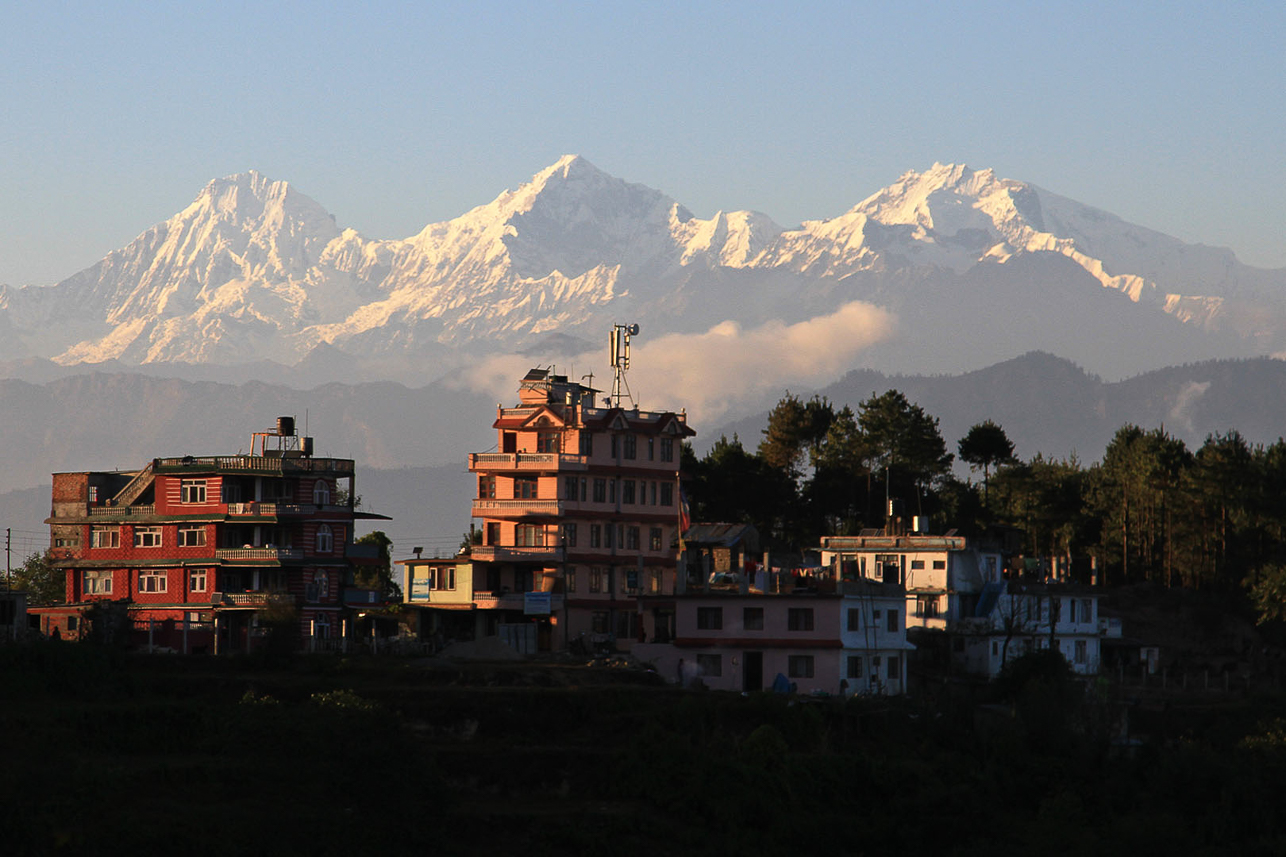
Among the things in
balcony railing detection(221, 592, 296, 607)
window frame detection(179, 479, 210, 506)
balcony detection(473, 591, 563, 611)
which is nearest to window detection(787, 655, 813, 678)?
balcony detection(473, 591, 563, 611)

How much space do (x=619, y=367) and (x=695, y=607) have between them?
98.3 ft

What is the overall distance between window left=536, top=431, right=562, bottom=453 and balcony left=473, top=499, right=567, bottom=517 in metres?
3.74

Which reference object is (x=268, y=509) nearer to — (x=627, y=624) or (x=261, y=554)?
(x=261, y=554)

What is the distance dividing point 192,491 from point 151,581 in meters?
5.11

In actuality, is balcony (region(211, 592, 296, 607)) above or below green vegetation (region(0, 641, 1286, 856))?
above

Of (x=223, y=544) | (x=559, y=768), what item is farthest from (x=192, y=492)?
(x=559, y=768)

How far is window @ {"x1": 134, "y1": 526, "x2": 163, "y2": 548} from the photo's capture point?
9644 centimetres

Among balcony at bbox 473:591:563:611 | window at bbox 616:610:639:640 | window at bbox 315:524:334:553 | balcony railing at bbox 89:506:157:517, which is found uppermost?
balcony railing at bbox 89:506:157:517

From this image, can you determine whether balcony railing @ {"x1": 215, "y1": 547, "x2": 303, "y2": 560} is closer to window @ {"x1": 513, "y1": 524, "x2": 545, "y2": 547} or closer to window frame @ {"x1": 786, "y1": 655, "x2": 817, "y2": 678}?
window @ {"x1": 513, "y1": 524, "x2": 545, "y2": 547}

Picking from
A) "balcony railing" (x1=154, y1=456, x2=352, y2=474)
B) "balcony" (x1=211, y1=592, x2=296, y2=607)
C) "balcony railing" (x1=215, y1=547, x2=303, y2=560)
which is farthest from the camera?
"balcony railing" (x1=154, y1=456, x2=352, y2=474)

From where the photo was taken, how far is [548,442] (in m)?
106

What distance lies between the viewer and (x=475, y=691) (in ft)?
244

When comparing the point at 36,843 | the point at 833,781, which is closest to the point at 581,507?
the point at 833,781

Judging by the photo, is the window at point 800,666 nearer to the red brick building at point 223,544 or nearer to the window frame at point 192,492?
the red brick building at point 223,544
